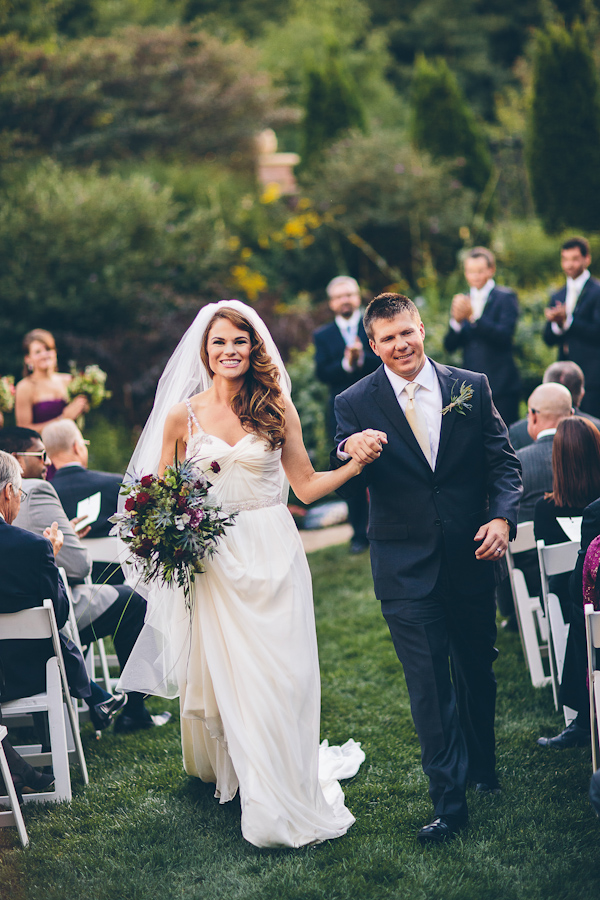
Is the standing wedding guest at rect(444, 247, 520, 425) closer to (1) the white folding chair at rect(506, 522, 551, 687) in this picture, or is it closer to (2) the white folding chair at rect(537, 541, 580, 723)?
(1) the white folding chair at rect(506, 522, 551, 687)

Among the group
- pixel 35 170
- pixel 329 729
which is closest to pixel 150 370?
pixel 35 170

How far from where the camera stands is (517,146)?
15.5m

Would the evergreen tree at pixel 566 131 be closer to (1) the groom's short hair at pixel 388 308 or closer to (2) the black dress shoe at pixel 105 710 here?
(1) the groom's short hair at pixel 388 308

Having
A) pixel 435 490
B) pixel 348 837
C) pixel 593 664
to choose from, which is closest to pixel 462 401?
pixel 435 490

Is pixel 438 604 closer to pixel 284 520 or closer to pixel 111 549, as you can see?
pixel 284 520

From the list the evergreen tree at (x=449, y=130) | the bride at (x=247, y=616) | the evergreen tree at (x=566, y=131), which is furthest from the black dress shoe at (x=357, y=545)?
the evergreen tree at (x=449, y=130)

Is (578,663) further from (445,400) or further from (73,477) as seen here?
(73,477)

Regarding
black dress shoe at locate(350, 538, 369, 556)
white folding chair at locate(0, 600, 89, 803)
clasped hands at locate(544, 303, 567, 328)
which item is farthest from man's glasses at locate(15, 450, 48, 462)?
clasped hands at locate(544, 303, 567, 328)

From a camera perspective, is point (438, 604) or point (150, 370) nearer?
point (438, 604)

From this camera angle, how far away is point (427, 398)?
3.82 metres

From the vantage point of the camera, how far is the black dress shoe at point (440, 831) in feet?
11.8

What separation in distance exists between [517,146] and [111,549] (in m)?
12.6

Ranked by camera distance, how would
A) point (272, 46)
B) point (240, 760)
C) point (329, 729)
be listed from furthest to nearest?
point (272, 46), point (329, 729), point (240, 760)

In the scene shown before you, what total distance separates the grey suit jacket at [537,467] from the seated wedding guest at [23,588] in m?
2.72
